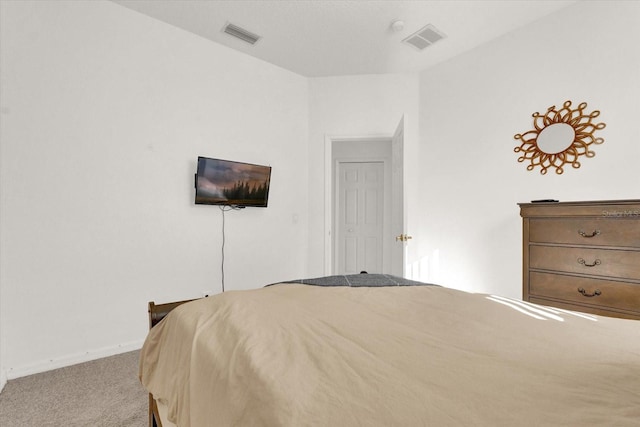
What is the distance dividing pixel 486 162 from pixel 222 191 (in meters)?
2.71

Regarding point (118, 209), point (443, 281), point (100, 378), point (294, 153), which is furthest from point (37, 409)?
point (443, 281)

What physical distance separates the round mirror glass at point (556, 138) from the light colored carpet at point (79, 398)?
3.61m

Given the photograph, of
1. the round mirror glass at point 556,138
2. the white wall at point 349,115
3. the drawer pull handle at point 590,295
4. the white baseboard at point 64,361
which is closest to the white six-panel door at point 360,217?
the white wall at point 349,115

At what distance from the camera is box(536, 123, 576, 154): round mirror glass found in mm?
2580

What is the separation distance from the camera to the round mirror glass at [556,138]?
2580 millimetres

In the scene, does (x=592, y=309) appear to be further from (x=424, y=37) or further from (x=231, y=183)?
(x=231, y=183)

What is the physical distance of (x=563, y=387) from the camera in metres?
0.63

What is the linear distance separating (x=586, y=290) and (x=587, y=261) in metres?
0.19

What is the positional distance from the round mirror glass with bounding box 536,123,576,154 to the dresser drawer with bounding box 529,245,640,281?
3.53ft

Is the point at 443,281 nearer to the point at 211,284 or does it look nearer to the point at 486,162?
the point at 486,162

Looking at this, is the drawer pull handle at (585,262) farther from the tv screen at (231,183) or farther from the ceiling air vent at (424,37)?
the tv screen at (231,183)

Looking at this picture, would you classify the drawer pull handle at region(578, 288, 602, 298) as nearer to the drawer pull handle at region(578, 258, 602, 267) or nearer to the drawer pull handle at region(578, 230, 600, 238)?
the drawer pull handle at region(578, 258, 602, 267)

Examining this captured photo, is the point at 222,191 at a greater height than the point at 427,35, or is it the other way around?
the point at 427,35

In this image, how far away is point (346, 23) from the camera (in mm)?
2760
